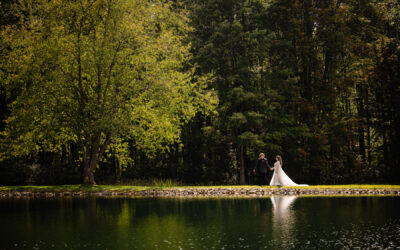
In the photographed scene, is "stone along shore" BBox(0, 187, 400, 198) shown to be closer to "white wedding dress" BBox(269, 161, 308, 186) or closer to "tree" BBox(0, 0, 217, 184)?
"white wedding dress" BBox(269, 161, 308, 186)

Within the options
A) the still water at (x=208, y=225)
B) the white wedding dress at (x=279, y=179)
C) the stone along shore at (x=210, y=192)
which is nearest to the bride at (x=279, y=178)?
the white wedding dress at (x=279, y=179)

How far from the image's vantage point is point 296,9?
111ft

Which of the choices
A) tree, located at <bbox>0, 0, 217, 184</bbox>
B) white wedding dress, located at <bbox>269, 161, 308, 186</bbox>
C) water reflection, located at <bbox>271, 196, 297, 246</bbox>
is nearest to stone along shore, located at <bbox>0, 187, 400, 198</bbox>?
white wedding dress, located at <bbox>269, 161, 308, 186</bbox>

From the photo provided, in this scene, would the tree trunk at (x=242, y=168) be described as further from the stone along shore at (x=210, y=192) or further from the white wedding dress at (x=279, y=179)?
the stone along shore at (x=210, y=192)

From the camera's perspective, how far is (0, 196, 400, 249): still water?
1035cm

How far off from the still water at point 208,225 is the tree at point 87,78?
7.86 metres

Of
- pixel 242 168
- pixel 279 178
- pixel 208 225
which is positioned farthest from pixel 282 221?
pixel 242 168

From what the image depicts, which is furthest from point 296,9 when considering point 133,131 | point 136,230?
point 136,230

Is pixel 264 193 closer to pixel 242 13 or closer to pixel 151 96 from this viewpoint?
pixel 151 96

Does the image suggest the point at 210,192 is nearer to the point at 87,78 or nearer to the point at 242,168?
the point at 242,168

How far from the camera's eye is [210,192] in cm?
2428

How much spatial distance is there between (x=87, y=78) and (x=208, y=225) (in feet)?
58.4

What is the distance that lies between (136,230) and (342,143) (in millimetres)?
23111

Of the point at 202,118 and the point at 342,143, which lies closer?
the point at 342,143
